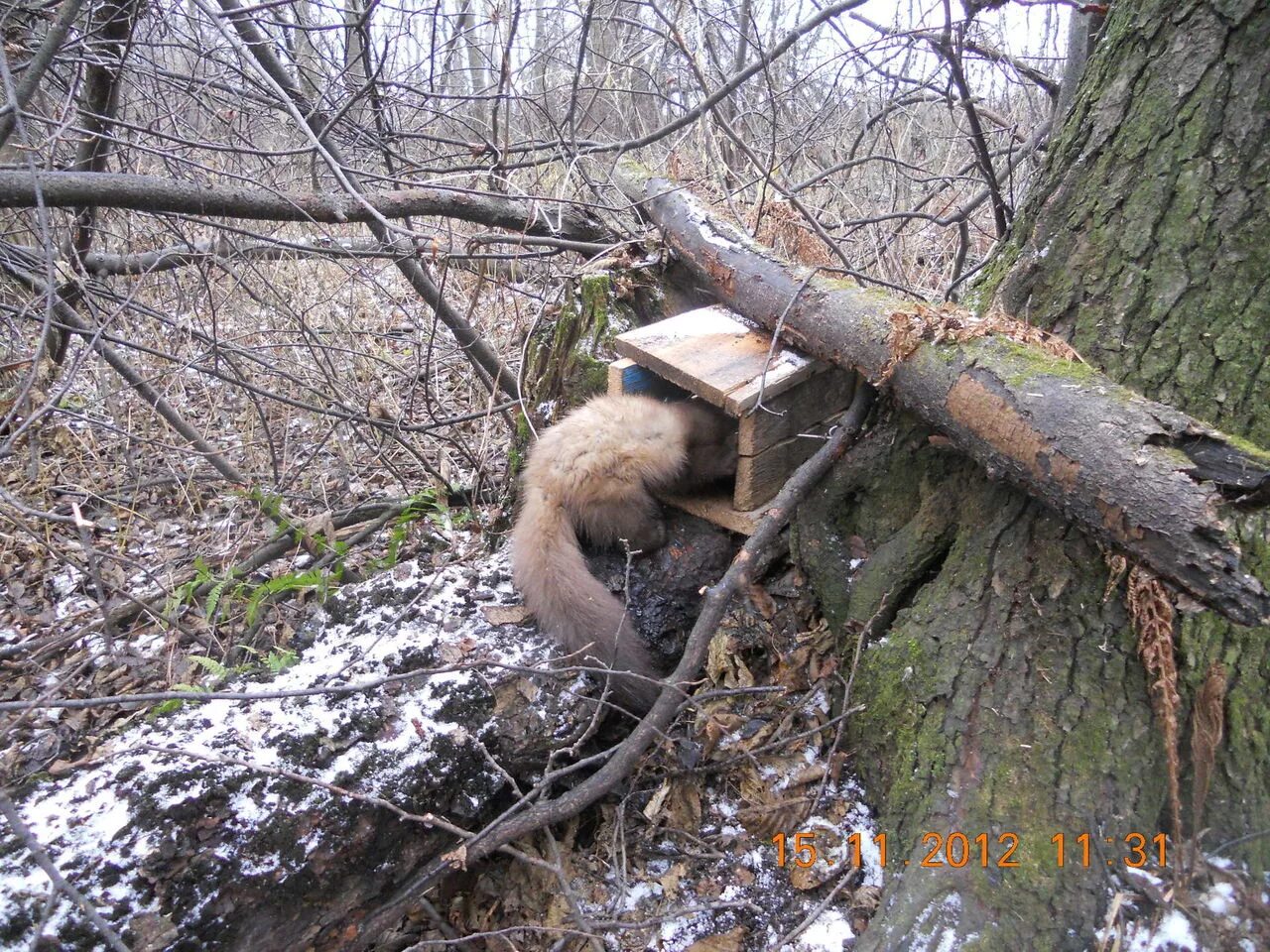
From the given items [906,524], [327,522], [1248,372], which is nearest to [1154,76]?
[1248,372]

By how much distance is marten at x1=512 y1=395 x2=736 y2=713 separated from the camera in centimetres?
224

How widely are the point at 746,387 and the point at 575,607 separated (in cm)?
85

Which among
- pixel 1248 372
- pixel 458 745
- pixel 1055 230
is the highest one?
pixel 1055 230

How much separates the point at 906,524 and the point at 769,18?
21.2 feet

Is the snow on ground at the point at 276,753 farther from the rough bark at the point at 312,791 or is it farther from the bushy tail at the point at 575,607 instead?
the bushy tail at the point at 575,607

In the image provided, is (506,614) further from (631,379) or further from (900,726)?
(900,726)

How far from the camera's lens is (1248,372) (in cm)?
170

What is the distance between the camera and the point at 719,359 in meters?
2.40

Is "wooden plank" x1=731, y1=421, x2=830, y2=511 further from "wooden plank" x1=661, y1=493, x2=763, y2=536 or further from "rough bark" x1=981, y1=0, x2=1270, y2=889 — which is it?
"rough bark" x1=981, y1=0, x2=1270, y2=889

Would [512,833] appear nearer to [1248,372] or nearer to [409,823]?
[409,823]

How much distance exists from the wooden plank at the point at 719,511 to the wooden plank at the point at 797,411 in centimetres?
23

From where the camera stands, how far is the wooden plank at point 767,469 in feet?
7.92
